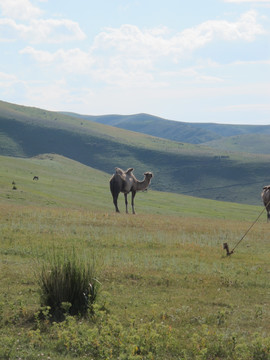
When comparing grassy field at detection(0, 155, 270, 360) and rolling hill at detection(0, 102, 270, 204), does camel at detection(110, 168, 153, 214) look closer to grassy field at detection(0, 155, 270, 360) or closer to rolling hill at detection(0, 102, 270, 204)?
grassy field at detection(0, 155, 270, 360)

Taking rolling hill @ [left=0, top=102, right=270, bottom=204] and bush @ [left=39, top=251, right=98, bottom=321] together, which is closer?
bush @ [left=39, top=251, right=98, bottom=321]

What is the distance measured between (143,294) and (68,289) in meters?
2.45

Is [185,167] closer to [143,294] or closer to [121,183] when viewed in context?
[121,183]

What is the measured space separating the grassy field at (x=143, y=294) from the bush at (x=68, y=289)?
1.07ft

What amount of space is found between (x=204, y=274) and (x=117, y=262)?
2.71 meters

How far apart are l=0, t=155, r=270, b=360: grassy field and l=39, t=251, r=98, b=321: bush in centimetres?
32

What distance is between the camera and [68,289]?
10117 millimetres

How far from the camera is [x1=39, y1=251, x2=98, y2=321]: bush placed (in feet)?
32.9

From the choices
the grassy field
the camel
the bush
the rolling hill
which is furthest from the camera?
the rolling hill

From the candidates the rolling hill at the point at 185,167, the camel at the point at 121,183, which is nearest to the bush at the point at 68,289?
the camel at the point at 121,183

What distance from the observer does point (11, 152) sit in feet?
584

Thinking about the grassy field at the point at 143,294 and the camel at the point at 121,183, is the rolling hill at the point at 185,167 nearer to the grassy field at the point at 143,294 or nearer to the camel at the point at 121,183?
the camel at the point at 121,183

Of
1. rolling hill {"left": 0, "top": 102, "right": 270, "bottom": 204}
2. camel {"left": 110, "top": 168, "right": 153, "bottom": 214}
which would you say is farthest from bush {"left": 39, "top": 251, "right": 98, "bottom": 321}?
rolling hill {"left": 0, "top": 102, "right": 270, "bottom": 204}

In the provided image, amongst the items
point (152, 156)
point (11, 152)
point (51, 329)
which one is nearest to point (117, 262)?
point (51, 329)
